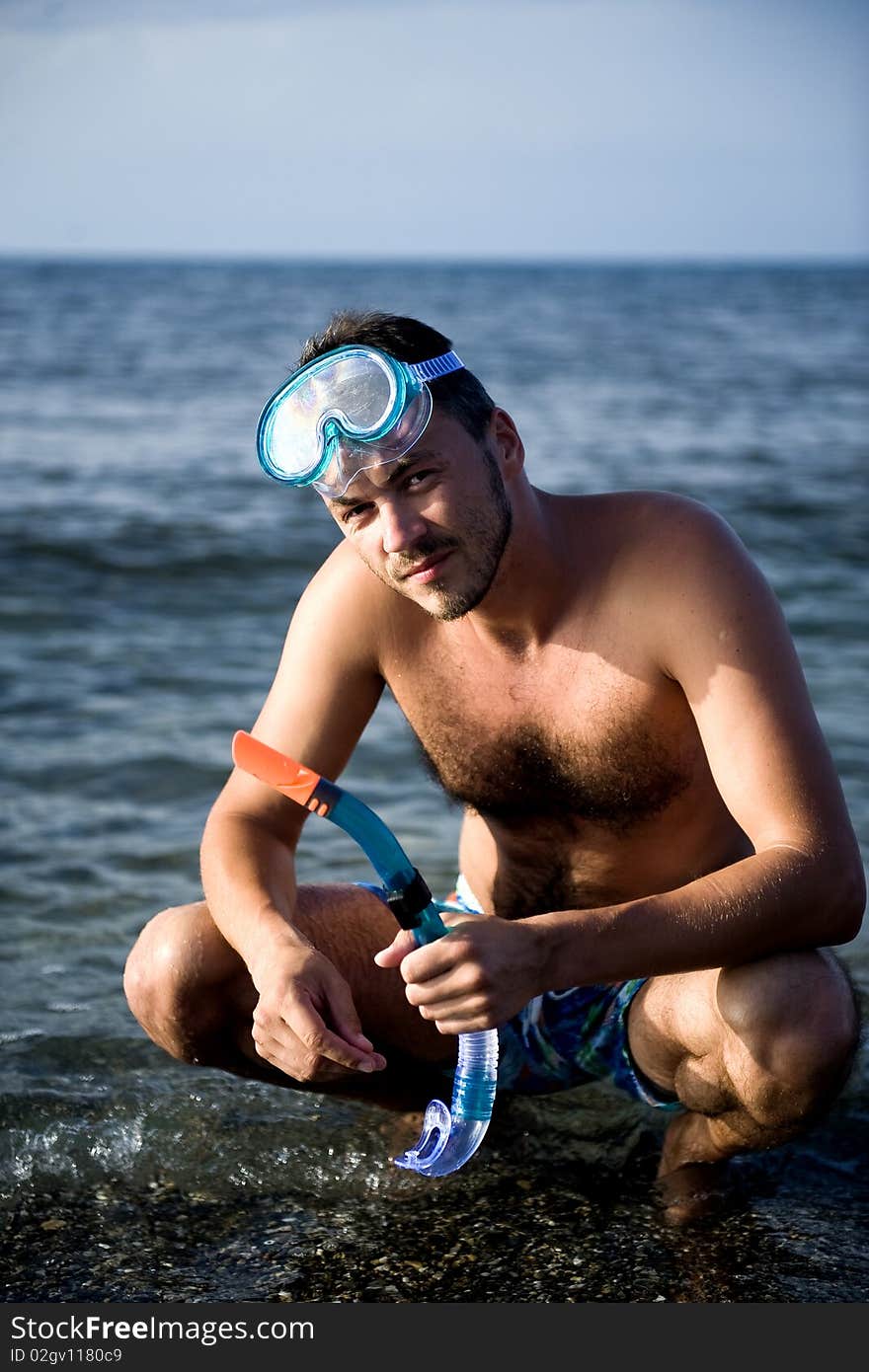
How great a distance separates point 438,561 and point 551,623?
0.97 ft

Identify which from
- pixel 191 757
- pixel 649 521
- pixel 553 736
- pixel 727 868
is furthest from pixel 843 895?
pixel 191 757

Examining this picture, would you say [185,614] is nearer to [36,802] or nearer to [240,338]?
[36,802]

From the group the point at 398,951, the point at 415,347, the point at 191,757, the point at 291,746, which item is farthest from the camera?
the point at 191,757

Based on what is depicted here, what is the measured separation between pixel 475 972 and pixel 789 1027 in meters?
0.56

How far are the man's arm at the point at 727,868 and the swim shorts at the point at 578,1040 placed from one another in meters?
0.48

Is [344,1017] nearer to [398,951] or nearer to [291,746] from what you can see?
[398,951]

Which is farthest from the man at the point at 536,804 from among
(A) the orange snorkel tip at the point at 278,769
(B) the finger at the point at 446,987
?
(A) the orange snorkel tip at the point at 278,769

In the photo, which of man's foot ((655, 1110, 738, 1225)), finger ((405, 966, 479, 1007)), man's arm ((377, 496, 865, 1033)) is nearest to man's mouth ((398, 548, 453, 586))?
man's arm ((377, 496, 865, 1033))

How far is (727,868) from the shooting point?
225 centimetres

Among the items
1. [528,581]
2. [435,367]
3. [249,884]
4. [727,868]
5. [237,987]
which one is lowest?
[237,987]

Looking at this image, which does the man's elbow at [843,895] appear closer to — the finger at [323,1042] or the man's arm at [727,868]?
the man's arm at [727,868]

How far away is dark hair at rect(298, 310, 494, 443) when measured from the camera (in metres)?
2.53

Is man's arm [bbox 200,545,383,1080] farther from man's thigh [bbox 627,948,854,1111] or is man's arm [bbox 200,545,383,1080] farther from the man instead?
man's thigh [bbox 627,948,854,1111]

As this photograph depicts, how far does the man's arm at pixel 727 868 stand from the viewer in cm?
207
